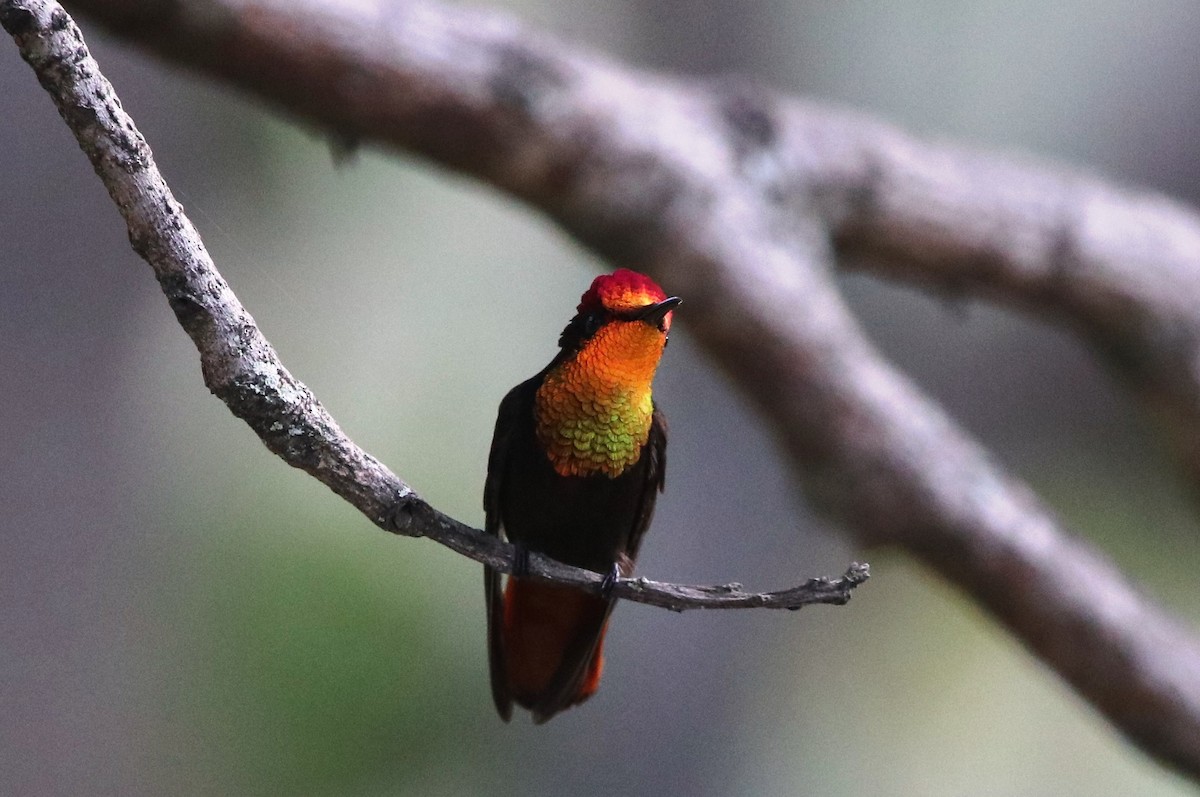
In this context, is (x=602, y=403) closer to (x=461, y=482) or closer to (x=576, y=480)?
(x=576, y=480)

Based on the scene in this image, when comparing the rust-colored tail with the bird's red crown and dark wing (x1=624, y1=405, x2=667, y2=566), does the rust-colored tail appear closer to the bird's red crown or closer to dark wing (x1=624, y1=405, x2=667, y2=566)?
dark wing (x1=624, y1=405, x2=667, y2=566)

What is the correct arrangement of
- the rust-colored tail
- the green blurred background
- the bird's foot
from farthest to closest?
the green blurred background → the rust-colored tail → the bird's foot

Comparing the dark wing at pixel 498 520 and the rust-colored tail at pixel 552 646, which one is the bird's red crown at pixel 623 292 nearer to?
the dark wing at pixel 498 520

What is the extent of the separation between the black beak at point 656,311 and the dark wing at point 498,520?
10cm

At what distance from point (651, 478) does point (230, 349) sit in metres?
0.22

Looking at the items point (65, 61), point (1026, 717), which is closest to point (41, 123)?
point (65, 61)

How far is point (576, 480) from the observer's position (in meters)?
0.56

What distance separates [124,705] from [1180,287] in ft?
5.11

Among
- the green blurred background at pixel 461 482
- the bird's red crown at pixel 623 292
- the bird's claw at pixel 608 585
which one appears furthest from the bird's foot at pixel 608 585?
the green blurred background at pixel 461 482

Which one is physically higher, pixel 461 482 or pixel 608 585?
pixel 461 482

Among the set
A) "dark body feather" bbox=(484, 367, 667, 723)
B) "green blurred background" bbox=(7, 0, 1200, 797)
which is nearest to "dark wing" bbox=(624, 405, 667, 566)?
"dark body feather" bbox=(484, 367, 667, 723)

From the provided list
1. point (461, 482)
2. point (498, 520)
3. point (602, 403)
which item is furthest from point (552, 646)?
point (461, 482)

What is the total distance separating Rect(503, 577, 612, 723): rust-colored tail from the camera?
632 millimetres

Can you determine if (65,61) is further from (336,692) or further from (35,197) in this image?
(336,692)
